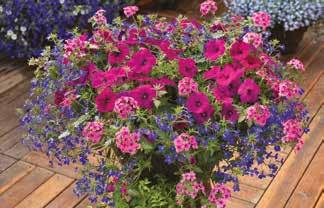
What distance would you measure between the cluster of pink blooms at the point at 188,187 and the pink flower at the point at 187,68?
0.83ft

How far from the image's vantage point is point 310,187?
2.15 metres

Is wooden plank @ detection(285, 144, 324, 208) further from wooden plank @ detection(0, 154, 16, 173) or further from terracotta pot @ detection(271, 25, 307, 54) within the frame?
wooden plank @ detection(0, 154, 16, 173)

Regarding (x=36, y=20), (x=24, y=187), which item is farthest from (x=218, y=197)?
(x=36, y=20)

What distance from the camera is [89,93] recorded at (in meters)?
1.40

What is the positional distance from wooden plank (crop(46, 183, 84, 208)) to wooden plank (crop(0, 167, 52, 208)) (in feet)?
0.43

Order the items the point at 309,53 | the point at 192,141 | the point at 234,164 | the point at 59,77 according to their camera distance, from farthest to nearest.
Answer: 1. the point at 309,53
2. the point at 59,77
3. the point at 234,164
4. the point at 192,141

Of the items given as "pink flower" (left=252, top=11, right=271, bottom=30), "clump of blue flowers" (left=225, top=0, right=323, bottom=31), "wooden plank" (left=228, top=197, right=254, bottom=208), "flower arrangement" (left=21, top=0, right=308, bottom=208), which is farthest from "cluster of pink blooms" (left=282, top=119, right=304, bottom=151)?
"clump of blue flowers" (left=225, top=0, right=323, bottom=31)

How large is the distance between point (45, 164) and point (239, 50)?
4.21 ft

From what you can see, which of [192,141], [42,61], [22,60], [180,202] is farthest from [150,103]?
[22,60]

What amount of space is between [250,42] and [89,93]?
0.44m

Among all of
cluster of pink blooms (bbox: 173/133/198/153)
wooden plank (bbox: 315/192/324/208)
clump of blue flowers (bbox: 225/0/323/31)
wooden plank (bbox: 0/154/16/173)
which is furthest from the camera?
clump of blue flowers (bbox: 225/0/323/31)

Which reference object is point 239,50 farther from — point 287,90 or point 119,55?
point 119,55

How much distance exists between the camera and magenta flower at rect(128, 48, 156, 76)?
1.34 meters

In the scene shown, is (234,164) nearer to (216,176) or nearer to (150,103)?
(216,176)
